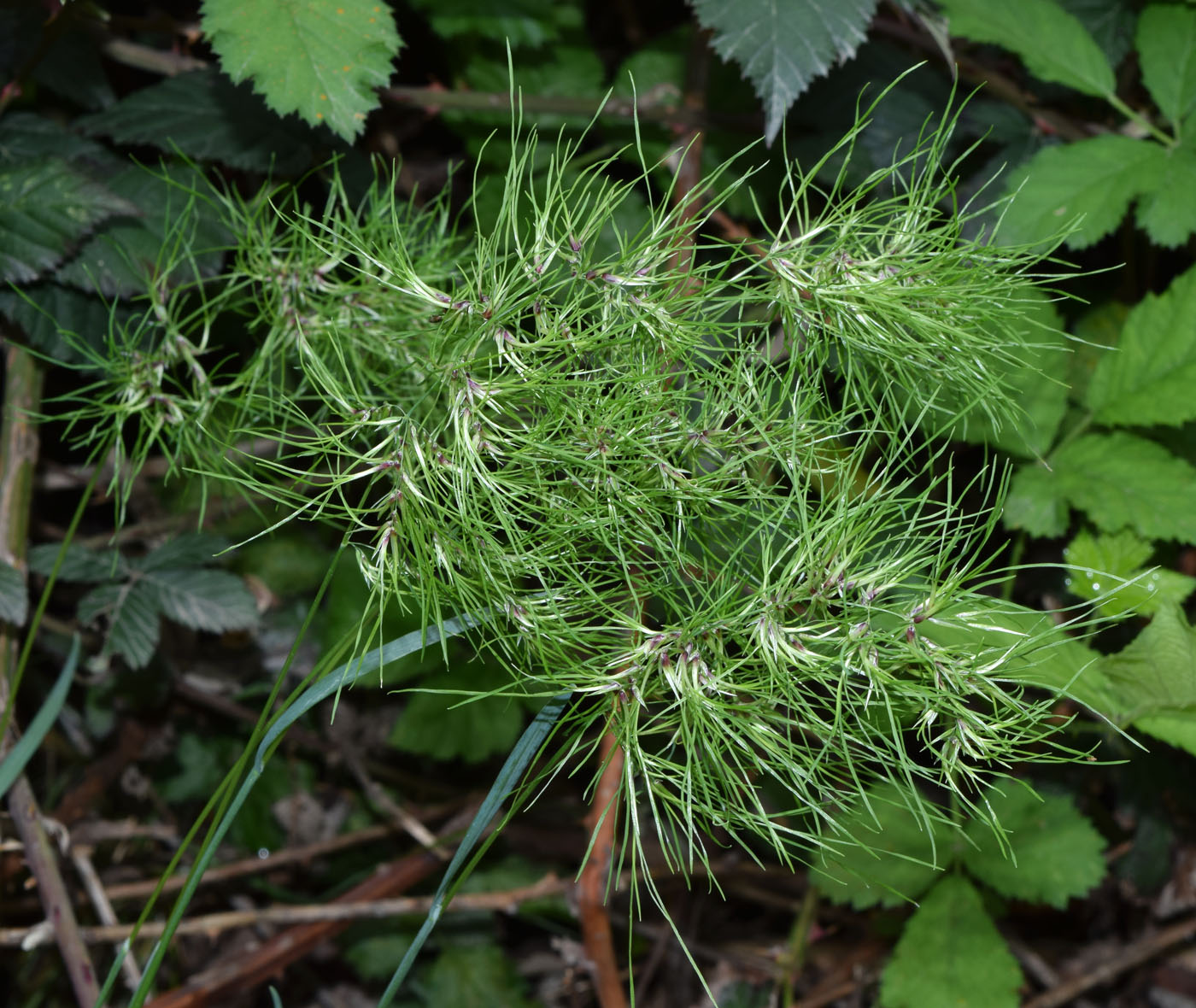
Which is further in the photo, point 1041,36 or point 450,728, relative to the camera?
point 450,728

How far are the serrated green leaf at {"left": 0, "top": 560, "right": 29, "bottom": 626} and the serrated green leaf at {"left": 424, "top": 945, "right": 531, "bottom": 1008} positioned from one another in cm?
95

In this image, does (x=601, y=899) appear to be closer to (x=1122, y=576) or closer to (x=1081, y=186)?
(x=1122, y=576)

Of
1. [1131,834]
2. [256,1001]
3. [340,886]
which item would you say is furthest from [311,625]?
[1131,834]

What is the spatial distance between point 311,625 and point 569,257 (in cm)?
94

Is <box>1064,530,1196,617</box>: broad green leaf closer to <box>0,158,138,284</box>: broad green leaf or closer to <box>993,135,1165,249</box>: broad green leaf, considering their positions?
<box>993,135,1165,249</box>: broad green leaf

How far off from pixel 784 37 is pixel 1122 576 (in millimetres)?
842

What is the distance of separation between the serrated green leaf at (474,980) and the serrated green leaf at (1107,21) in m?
1.84

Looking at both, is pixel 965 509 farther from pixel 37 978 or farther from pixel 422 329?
pixel 37 978

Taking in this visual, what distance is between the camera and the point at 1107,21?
1.53m

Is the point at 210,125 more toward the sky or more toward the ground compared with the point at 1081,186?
more toward the ground

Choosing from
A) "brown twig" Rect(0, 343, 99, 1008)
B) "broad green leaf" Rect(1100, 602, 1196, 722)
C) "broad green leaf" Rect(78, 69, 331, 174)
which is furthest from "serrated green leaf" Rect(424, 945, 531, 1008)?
"broad green leaf" Rect(78, 69, 331, 174)

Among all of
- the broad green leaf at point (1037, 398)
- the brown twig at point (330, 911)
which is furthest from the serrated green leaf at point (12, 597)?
the broad green leaf at point (1037, 398)

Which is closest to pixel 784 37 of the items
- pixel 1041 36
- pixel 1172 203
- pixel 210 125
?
pixel 1041 36

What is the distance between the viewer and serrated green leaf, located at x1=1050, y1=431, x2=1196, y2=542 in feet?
4.21
